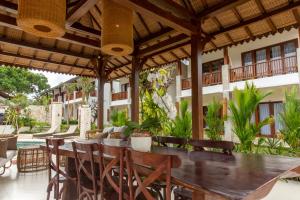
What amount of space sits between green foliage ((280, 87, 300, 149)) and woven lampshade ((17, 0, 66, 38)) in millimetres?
4200

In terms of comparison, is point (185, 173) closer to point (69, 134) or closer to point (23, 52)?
point (23, 52)

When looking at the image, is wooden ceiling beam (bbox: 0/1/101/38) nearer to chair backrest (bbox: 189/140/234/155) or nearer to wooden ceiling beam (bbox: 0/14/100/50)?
wooden ceiling beam (bbox: 0/14/100/50)

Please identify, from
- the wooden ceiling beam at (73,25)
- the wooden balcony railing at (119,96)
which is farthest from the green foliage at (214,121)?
the wooden balcony railing at (119,96)

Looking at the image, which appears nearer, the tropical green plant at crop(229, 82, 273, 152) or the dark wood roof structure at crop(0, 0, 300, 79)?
the dark wood roof structure at crop(0, 0, 300, 79)

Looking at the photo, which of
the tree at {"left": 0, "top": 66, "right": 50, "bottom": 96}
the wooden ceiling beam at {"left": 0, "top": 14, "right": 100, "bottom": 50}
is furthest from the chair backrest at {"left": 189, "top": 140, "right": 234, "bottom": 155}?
the tree at {"left": 0, "top": 66, "right": 50, "bottom": 96}

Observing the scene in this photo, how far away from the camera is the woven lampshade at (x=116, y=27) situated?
9.70ft

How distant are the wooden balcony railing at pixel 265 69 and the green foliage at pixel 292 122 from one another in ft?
16.9

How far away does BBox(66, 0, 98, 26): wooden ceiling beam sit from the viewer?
299 centimetres

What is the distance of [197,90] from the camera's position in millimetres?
3814

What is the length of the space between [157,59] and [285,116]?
3083 mm

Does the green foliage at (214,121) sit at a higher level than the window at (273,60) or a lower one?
lower

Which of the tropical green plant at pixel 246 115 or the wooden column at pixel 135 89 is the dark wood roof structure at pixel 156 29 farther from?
the tropical green plant at pixel 246 115

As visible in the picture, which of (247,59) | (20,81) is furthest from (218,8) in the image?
(20,81)

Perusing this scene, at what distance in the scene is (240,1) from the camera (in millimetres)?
3197
